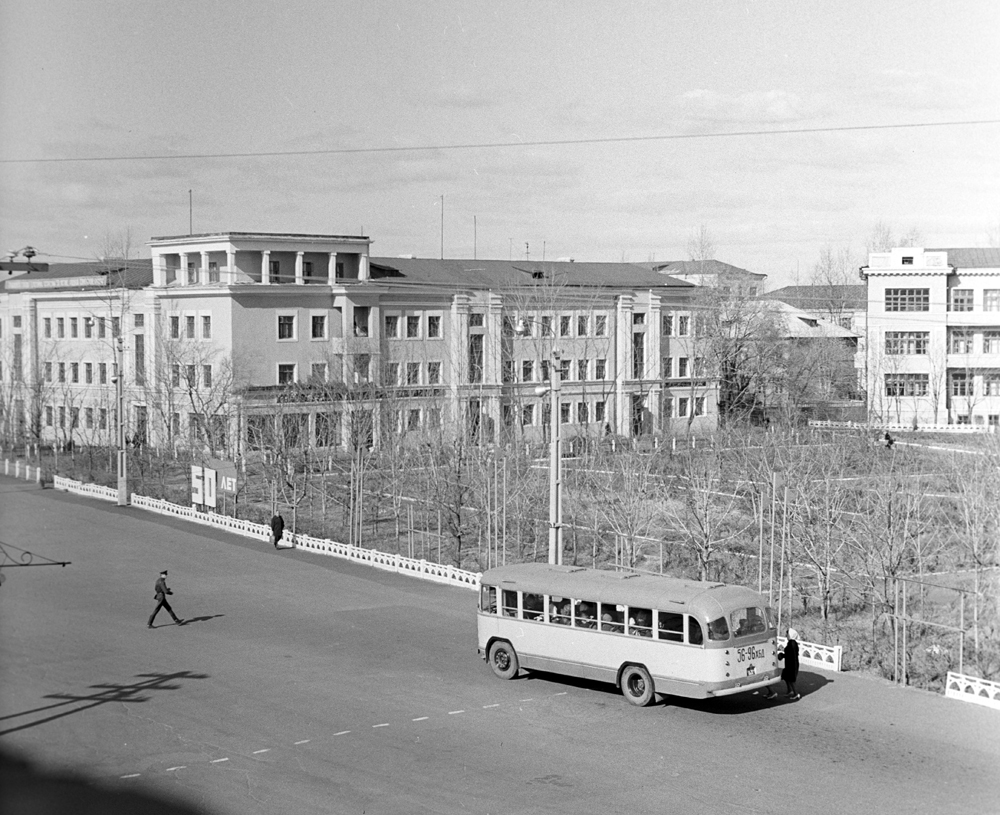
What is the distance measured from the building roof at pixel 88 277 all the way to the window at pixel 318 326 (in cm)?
751

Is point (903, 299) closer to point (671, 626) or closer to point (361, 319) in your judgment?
point (361, 319)

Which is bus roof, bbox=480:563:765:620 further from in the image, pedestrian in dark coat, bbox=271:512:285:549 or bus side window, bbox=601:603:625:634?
pedestrian in dark coat, bbox=271:512:285:549

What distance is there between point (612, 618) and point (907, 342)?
1785 inches

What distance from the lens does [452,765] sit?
42.4ft

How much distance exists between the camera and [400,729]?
1415 cm

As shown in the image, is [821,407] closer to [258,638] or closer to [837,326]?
[837,326]

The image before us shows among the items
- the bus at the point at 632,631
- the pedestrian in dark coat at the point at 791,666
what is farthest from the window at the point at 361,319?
the pedestrian in dark coat at the point at 791,666

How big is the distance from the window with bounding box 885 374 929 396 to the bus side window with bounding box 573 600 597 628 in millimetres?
40498

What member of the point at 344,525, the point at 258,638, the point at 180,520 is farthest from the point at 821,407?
the point at 258,638

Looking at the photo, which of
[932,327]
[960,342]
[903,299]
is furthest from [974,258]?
[960,342]

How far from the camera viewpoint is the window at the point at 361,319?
52812 mm

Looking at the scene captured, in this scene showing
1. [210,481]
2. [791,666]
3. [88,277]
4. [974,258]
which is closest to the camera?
[791,666]

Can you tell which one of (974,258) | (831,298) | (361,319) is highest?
(974,258)

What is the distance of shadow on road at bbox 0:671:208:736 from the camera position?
40.0 ft
